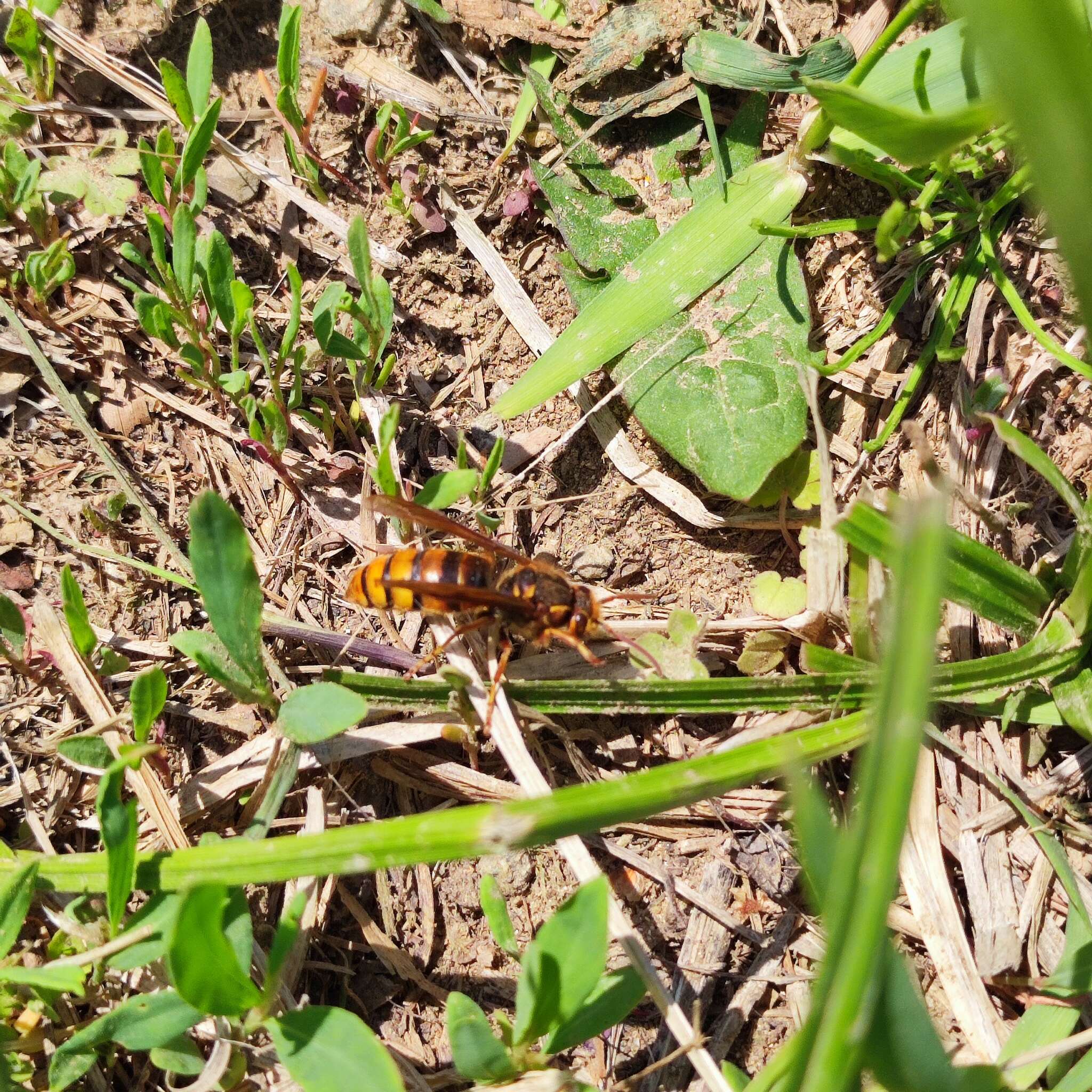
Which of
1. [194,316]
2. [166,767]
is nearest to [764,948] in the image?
[166,767]

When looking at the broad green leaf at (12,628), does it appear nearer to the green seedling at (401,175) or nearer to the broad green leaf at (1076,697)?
the green seedling at (401,175)

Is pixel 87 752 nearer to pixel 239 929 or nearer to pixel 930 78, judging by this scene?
pixel 239 929

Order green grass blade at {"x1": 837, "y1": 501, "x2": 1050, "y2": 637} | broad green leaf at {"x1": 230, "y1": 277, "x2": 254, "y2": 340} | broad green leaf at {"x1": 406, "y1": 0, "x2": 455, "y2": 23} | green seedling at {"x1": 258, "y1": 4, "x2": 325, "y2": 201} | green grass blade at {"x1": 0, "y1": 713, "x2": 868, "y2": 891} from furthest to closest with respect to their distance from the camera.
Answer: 1. broad green leaf at {"x1": 406, "y1": 0, "x2": 455, "y2": 23}
2. green seedling at {"x1": 258, "y1": 4, "x2": 325, "y2": 201}
3. broad green leaf at {"x1": 230, "y1": 277, "x2": 254, "y2": 340}
4. green grass blade at {"x1": 837, "y1": 501, "x2": 1050, "y2": 637}
5. green grass blade at {"x1": 0, "y1": 713, "x2": 868, "y2": 891}

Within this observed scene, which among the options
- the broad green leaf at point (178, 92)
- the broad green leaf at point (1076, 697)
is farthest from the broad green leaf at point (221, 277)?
the broad green leaf at point (1076, 697)

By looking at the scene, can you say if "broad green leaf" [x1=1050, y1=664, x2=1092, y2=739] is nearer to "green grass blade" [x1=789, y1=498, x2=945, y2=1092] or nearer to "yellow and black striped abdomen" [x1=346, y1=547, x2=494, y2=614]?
"green grass blade" [x1=789, y1=498, x2=945, y2=1092]

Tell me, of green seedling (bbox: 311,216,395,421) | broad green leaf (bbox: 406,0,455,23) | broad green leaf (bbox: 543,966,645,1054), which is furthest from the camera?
broad green leaf (bbox: 406,0,455,23)

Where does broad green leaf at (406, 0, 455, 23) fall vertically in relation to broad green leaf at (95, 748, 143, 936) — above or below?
above

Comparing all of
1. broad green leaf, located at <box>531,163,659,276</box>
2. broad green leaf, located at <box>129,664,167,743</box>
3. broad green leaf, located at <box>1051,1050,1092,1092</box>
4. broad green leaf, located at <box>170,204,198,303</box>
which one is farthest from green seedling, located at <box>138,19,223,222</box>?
broad green leaf, located at <box>1051,1050,1092,1092</box>
